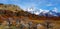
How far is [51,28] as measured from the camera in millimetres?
4633

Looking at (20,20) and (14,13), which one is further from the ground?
(14,13)

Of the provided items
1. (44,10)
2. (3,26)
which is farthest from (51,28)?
(3,26)

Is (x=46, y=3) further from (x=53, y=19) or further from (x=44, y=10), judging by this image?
(x=53, y=19)

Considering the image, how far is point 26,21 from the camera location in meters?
4.72

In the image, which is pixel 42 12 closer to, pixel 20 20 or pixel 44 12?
pixel 44 12

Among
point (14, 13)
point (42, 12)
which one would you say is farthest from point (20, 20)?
point (42, 12)

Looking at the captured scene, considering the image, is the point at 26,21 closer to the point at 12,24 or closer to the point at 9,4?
the point at 12,24

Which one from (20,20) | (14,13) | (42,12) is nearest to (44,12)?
(42,12)

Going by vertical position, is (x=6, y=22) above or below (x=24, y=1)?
below

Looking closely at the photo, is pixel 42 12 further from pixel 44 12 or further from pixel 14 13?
pixel 14 13

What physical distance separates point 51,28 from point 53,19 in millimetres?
267

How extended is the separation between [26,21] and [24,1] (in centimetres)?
59

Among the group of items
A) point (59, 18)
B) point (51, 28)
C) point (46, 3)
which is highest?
point (46, 3)

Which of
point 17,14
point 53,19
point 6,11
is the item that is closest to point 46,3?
point 53,19
